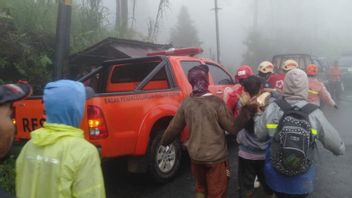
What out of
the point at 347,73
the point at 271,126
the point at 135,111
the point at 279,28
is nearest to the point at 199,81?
the point at 271,126

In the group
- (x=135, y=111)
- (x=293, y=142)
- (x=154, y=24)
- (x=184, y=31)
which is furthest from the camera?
(x=184, y=31)

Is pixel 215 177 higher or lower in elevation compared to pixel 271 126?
lower

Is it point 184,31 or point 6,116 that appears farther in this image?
point 184,31

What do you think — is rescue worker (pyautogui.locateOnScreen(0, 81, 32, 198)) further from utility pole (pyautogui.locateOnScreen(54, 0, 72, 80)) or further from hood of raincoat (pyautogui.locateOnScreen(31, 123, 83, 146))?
utility pole (pyautogui.locateOnScreen(54, 0, 72, 80))

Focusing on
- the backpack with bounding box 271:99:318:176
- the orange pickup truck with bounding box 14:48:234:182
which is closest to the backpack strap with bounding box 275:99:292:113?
the backpack with bounding box 271:99:318:176

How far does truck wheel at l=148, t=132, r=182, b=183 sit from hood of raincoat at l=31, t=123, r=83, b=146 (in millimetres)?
3347

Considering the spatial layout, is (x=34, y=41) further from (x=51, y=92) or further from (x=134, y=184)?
(x=51, y=92)

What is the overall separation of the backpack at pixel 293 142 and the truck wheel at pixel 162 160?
96.1 inches

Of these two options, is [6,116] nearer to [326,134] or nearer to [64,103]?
[64,103]

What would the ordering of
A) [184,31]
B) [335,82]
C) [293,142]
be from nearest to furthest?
[293,142] → [335,82] → [184,31]

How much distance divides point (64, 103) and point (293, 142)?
6.18 ft

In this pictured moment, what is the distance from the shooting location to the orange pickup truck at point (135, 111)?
16.2ft

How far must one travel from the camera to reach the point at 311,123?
11.6 ft

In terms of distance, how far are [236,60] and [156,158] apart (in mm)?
33688
